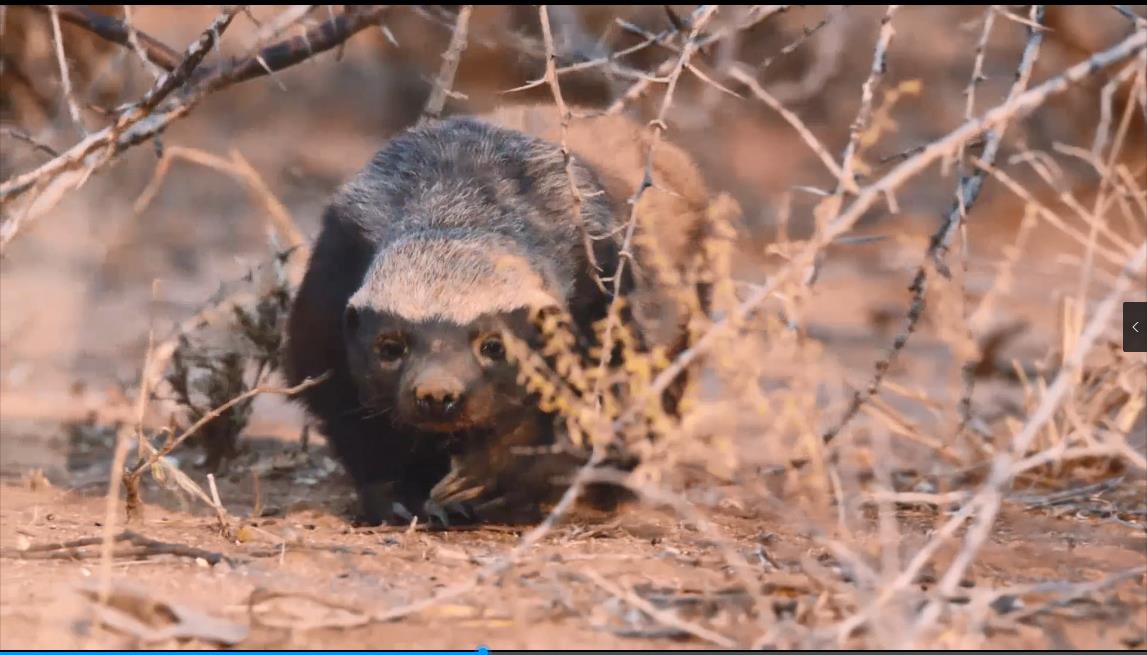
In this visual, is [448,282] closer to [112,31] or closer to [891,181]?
[891,181]

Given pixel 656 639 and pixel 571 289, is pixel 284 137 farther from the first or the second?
pixel 656 639

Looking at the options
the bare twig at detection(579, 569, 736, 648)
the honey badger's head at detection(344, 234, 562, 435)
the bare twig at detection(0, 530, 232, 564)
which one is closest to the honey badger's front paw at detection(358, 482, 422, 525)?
the honey badger's head at detection(344, 234, 562, 435)

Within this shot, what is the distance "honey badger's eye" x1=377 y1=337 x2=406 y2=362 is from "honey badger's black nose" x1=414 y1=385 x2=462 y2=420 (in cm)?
22

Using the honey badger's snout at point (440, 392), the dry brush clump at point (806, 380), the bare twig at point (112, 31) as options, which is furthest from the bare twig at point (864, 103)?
the bare twig at point (112, 31)

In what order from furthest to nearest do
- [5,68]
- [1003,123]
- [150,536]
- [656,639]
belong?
[5,68] → [150,536] → [1003,123] → [656,639]

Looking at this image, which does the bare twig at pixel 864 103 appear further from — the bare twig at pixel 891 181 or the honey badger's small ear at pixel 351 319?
the honey badger's small ear at pixel 351 319

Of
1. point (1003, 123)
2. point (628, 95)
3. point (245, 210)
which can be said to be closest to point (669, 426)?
point (1003, 123)

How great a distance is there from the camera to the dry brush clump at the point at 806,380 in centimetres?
301

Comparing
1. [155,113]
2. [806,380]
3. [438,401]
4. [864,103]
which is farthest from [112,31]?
[806,380]

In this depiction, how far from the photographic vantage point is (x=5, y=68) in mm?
8648

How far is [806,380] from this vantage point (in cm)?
329

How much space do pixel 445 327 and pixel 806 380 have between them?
1.30 meters

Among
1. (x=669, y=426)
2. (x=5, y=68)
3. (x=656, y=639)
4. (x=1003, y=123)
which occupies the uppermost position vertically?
(x=5, y=68)

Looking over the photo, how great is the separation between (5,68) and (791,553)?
6.58 metres
